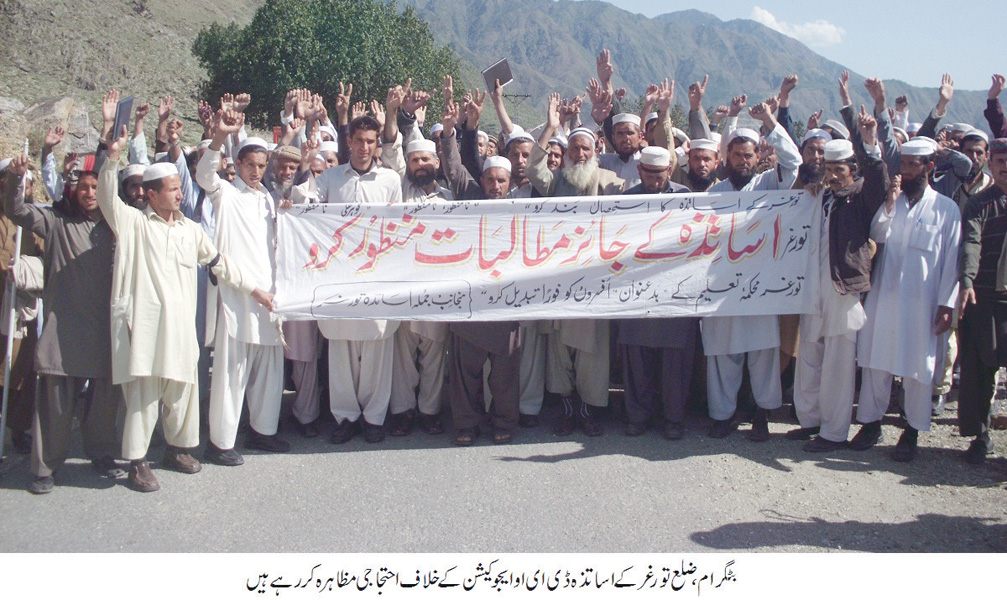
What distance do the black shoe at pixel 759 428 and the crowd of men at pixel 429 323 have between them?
1.1 inches

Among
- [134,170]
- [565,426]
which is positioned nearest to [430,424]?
[565,426]

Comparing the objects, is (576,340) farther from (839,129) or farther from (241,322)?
(839,129)

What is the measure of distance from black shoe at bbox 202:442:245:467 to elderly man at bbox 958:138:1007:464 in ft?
15.8

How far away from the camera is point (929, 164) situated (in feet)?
17.0

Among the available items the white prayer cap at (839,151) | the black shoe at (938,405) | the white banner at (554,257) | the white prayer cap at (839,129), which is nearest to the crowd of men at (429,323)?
the white prayer cap at (839,151)

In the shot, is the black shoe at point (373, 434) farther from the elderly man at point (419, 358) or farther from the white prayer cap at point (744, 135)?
the white prayer cap at point (744, 135)

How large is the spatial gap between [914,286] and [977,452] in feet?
3.97

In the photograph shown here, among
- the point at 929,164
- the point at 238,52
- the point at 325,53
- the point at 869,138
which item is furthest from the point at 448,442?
the point at 238,52

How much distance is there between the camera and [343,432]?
5551 millimetres

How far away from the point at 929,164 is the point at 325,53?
30565 mm

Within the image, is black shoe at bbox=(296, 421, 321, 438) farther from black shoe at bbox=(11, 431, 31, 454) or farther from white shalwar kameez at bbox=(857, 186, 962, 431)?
white shalwar kameez at bbox=(857, 186, 962, 431)

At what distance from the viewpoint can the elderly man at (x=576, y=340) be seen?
5.72 m

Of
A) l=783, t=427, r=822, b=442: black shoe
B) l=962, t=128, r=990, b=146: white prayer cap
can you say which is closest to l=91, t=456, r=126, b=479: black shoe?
l=783, t=427, r=822, b=442: black shoe
